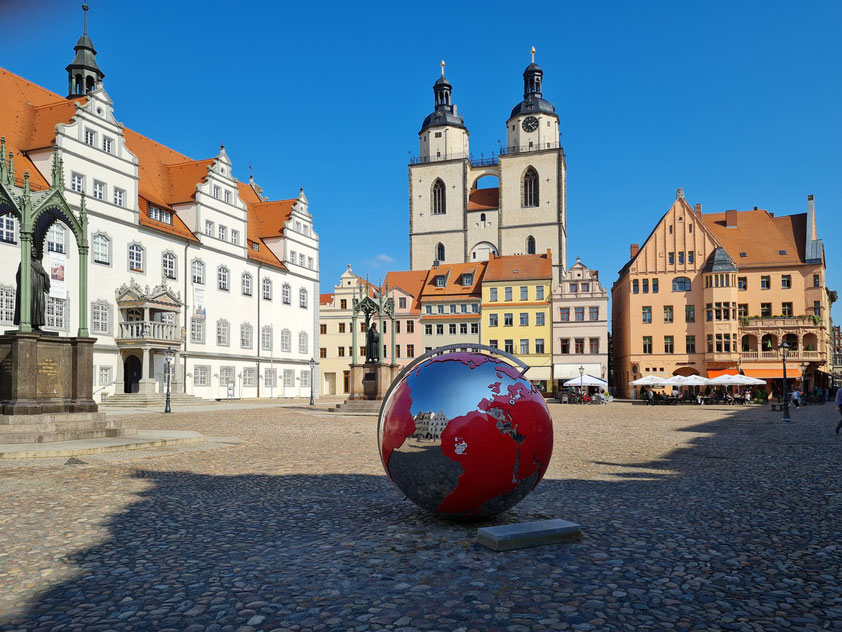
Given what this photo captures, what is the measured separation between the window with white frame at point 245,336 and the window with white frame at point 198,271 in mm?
5539

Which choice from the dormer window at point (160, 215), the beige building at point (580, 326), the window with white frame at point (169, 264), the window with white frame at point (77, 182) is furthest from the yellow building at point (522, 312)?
the window with white frame at point (77, 182)

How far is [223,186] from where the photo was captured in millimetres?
51469

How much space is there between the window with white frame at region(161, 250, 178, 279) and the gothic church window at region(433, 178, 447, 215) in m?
46.8

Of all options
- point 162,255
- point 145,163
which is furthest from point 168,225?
point 145,163

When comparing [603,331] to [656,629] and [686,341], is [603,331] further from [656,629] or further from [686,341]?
[656,629]

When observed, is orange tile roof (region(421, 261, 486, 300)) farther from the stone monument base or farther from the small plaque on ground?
the small plaque on ground

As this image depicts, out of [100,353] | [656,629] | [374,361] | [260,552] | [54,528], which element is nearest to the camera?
[656,629]

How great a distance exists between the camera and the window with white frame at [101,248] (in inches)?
1586

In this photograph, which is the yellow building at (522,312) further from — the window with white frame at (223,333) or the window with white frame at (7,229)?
the window with white frame at (7,229)

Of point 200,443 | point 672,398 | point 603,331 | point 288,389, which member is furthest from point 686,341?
point 200,443

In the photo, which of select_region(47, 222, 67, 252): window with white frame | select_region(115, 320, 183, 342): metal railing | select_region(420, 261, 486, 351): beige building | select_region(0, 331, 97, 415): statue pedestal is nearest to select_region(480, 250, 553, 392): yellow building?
select_region(420, 261, 486, 351): beige building

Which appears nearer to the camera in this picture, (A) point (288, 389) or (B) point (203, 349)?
(B) point (203, 349)

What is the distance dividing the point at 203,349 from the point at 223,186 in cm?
1223

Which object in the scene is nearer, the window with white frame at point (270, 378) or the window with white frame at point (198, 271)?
the window with white frame at point (198, 271)
